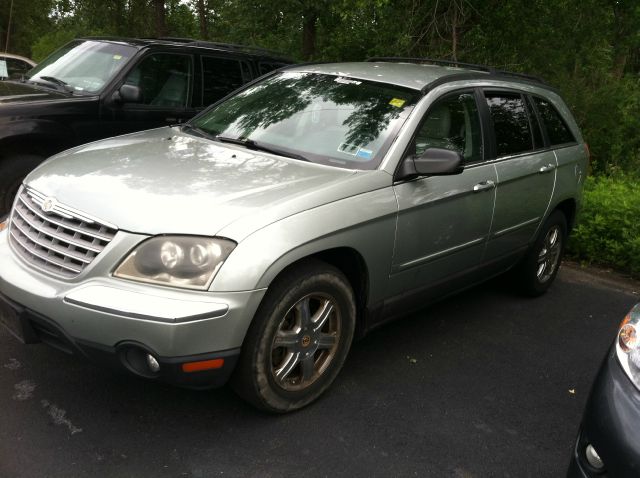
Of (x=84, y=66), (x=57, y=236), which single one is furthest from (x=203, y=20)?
(x=57, y=236)

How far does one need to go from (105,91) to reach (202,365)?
152 inches

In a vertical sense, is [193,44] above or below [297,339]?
above

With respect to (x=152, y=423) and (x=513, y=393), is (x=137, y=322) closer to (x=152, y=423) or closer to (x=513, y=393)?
(x=152, y=423)

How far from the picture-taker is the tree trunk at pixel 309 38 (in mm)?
13291

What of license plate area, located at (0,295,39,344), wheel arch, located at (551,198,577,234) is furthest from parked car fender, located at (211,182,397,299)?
wheel arch, located at (551,198,577,234)

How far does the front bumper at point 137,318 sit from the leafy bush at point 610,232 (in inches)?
177

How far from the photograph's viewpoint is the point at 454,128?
4.02m

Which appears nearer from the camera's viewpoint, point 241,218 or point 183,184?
point 241,218

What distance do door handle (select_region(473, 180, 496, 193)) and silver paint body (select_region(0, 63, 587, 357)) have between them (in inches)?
0.4

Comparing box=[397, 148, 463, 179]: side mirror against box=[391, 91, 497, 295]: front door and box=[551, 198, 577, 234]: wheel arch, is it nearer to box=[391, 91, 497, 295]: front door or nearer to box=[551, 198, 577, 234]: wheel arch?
box=[391, 91, 497, 295]: front door

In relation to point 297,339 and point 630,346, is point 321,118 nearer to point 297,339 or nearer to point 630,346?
point 297,339

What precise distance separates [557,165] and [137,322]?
138 inches

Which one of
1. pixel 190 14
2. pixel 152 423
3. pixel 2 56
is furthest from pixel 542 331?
pixel 190 14

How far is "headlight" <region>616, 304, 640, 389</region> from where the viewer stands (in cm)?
224
